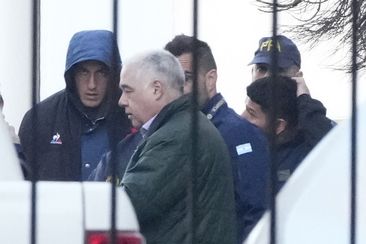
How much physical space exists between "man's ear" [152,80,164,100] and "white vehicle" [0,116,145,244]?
81.5 inches

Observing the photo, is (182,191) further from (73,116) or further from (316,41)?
(316,41)

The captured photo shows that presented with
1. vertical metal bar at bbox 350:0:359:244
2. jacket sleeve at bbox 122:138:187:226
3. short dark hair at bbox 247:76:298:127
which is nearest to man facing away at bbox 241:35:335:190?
short dark hair at bbox 247:76:298:127

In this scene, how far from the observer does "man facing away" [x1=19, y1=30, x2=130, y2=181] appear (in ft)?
15.5

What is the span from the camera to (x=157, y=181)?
3824 millimetres

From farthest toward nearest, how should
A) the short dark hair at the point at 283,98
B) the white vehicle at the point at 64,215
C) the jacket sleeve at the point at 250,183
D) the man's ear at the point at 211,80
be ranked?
the man's ear at the point at 211,80
the jacket sleeve at the point at 250,183
the short dark hair at the point at 283,98
the white vehicle at the point at 64,215

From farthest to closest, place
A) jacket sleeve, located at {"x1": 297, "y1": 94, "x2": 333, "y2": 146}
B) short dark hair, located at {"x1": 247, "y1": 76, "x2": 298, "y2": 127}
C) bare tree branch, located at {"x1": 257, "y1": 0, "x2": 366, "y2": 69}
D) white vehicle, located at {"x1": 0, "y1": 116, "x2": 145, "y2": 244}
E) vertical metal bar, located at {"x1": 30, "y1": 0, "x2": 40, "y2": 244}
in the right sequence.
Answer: bare tree branch, located at {"x1": 257, "y1": 0, "x2": 366, "y2": 69}, jacket sleeve, located at {"x1": 297, "y1": 94, "x2": 333, "y2": 146}, short dark hair, located at {"x1": 247, "y1": 76, "x2": 298, "y2": 127}, white vehicle, located at {"x1": 0, "y1": 116, "x2": 145, "y2": 244}, vertical metal bar, located at {"x1": 30, "y1": 0, "x2": 40, "y2": 244}


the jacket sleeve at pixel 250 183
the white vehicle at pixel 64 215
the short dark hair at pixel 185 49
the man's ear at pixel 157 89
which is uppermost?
the short dark hair at pixel 185 49

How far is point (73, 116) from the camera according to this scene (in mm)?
5059

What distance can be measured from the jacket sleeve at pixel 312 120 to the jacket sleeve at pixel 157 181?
97 centimetres

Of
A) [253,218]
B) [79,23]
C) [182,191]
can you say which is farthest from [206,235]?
[79,23]

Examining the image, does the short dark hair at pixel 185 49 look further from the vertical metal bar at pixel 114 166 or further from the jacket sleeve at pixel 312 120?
the vertical metal bar at pixel 114 166

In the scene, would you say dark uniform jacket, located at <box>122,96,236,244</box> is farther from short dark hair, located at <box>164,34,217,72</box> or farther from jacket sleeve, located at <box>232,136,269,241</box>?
short dark hair, located at <box>164,34,217,72</box>

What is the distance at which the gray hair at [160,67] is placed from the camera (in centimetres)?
440

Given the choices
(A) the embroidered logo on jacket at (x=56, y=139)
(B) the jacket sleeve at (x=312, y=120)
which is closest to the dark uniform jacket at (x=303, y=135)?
(B) the jacket sleeve at (x=312, y=120)
